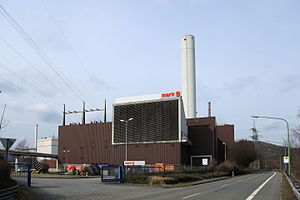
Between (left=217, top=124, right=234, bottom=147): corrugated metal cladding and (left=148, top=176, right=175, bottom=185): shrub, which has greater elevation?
(left=217, top=124, right=234, bottom=147): corrugated metal cladding

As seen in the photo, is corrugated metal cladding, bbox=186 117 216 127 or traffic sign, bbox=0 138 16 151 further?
corrugated metal cladding, bbox=186 117 216 127

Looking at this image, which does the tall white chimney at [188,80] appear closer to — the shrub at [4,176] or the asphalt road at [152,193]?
the asphalt road at [152,193]

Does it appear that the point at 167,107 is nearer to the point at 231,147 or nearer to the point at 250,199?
the point at 231,147

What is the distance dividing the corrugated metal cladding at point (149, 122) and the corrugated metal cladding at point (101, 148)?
1.75 meters

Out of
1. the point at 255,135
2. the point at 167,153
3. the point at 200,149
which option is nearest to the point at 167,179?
the point at 167,153

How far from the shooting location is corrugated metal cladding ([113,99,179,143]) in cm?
6475

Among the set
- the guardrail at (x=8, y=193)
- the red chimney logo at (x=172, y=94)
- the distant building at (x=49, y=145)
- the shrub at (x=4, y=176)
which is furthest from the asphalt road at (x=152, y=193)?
the distant building at (x=49, y=145)

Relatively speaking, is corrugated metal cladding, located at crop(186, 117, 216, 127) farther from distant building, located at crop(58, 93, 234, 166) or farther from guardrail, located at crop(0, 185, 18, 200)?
guardrail, located at crop(0, 185, 18, 200)

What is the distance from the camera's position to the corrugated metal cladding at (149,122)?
6475 centimetres

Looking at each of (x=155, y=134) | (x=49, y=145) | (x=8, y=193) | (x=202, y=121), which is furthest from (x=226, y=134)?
(x=8, y=193)

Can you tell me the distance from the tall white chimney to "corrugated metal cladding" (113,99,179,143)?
18.7 meters

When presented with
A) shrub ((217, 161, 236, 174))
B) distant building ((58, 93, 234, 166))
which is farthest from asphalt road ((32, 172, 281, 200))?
distant building ((58, 93, 234, 166))

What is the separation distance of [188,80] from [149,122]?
2233cm

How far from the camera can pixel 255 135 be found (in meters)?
112
